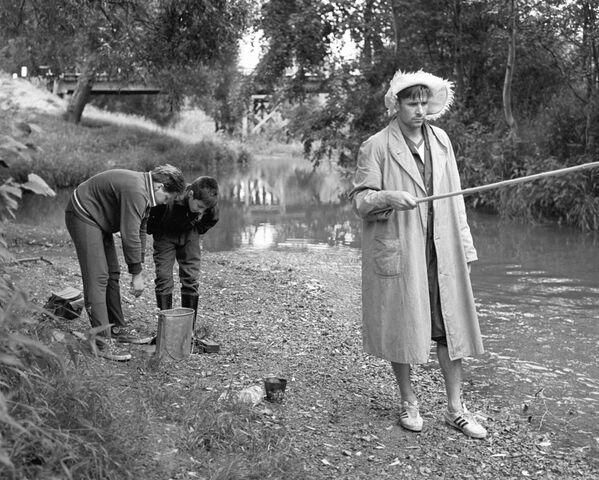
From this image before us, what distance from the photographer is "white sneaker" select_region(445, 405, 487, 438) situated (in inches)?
194

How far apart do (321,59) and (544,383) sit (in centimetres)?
1778

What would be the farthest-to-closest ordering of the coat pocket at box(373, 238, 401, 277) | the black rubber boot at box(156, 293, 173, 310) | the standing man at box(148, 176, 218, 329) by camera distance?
the black rubber boot at box(156, 293, 173, 310) < the standing man at box(148, 176, 218, 329) < the coat pocket at box(373, 238, 401, 277)

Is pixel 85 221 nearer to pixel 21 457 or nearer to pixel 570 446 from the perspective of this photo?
pixel 21 457

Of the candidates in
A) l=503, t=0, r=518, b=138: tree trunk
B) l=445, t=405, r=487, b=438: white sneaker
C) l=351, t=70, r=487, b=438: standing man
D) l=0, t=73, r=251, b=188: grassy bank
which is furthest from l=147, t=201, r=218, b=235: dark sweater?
l=0, t=73, r=251, b=188: grassy bank

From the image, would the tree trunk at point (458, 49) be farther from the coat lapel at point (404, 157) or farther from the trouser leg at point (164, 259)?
the coat lapel at point (404, 157)

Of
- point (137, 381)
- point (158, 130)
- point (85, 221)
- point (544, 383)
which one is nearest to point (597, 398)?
point (544, 383)

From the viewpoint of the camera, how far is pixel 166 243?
6.45 metres

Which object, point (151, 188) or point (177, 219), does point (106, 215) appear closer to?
point (151, 188)

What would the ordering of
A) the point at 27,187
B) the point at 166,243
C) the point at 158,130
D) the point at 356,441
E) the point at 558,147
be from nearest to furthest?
the point at 27,187 → the point at 356,441 → the point at 166,243 → the point at 558,147 → the point at 158,130

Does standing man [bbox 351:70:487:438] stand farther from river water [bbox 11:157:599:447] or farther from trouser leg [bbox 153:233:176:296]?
trouser leg [bbox 153:233:176:296]

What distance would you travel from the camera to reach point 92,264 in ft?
19.3

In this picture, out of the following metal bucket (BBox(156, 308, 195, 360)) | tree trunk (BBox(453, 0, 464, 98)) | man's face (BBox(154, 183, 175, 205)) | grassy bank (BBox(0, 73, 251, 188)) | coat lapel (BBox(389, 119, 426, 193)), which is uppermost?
tree trunk (BBox(453, 0, 464, 98))

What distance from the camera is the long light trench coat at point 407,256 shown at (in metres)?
4.70

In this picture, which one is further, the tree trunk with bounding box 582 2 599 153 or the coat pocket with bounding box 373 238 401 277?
the tree trunk with bounding box 582 2 599 153
